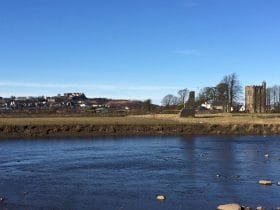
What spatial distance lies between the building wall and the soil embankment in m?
62.6

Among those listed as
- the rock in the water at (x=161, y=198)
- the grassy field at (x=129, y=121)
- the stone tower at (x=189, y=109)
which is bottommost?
the rock in the water at (x=161, y=198)

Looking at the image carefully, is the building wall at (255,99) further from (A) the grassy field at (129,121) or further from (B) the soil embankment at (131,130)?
(B) the soil embankment at (131,130)

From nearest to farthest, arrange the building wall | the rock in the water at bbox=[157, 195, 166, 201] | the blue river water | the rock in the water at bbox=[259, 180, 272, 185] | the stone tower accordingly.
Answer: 1. the blue river water
2. the rock in the water at bbox=[157, 195, 166, 201]
3. the rock in the water at bbox=[259, 180, 272, 185]
4. the stone tower
5. the building wall

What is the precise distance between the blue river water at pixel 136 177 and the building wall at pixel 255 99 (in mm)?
94974

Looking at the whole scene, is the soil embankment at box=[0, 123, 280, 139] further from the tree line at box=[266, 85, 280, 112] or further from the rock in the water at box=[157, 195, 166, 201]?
the tree line at box=[266, 85, 280, 112]

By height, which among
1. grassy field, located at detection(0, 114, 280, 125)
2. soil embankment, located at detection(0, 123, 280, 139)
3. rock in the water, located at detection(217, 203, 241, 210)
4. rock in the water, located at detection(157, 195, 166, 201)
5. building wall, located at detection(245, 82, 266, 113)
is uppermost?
building wall, located at detection(245, 82, 266, 113)

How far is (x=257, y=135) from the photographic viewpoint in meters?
85.9

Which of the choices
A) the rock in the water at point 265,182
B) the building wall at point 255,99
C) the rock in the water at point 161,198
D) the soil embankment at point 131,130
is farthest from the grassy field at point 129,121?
the rock in the water at point 161,198

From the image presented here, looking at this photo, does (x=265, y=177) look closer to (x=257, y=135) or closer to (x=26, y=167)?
(x=26, y=167)

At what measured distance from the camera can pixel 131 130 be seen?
87.4m

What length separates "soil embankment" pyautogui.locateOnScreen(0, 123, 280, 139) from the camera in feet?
268

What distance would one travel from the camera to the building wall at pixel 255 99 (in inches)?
6095

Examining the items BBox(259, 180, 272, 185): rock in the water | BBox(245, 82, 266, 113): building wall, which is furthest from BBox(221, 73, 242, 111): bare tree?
BBox(259, 180, 272, 185): rock in the water

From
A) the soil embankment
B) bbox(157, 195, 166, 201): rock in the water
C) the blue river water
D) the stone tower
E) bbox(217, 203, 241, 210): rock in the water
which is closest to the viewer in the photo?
bbox(217, 203, 241, 210): rock in the water
